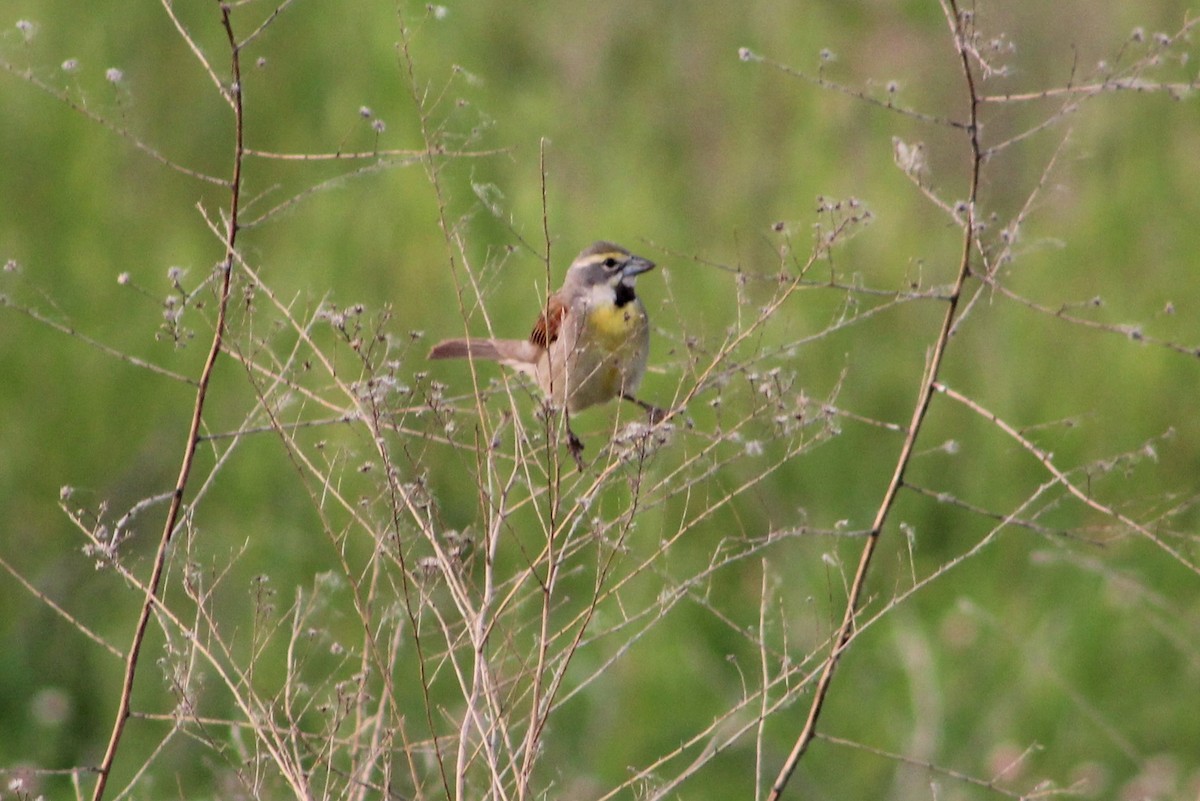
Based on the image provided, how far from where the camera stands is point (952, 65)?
358 inches

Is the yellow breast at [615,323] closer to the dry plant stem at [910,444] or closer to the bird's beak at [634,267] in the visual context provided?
the bird's beak at [634,267]

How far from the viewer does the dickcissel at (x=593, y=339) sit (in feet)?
14.8

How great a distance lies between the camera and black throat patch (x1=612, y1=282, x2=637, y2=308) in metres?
4.79

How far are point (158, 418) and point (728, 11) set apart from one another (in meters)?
3.93

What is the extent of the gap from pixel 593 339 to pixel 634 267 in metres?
0.31

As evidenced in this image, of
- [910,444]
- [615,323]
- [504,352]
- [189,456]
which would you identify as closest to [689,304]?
[504,352]

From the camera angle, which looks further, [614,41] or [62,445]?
[614,41]

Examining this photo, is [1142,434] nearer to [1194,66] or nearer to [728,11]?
[1194,66]

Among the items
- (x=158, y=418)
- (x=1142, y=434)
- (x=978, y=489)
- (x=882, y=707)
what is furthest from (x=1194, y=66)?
(x=158, y=418)

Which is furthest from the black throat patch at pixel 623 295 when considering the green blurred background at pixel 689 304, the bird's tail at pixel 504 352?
the green blurred background at pixel 689 304

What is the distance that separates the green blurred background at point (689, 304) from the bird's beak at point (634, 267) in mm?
988

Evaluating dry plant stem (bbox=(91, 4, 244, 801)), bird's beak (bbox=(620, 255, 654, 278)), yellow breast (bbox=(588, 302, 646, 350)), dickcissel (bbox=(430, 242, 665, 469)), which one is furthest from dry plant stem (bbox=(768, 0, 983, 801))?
bird's beak (bbox=(620, 255, 654, 278))

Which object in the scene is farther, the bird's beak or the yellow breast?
the bird's beak

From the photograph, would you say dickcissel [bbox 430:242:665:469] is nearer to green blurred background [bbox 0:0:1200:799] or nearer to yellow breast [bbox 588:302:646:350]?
yellow breast [bbox 588:302:646:350]
